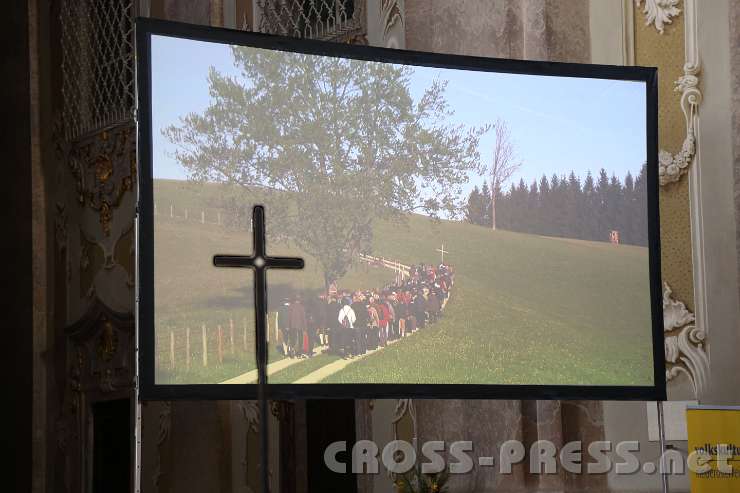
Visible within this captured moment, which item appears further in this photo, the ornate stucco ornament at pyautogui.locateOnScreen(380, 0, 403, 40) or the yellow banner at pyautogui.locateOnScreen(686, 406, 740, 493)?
the ornate stucco ornament at pyautogui.locateOnScreen(380, 0, 403, 40)

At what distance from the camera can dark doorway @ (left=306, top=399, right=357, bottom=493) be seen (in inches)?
269

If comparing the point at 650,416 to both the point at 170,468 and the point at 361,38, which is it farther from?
the point at 170,468

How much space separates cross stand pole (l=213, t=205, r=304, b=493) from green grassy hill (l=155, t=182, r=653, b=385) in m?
0.54

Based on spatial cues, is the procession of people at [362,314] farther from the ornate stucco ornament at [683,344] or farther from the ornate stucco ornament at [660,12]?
the ornate stucco ornament at [660,12]

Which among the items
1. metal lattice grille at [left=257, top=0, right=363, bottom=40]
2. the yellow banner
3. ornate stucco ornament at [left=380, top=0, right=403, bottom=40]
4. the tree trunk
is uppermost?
metal lattice grille at [left=257, top=0, right=363, bottom=40]

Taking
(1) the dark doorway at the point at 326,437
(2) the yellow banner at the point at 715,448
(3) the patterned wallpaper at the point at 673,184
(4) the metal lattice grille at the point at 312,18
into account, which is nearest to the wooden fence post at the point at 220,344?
(2) the yellow banner at the point at 715,448

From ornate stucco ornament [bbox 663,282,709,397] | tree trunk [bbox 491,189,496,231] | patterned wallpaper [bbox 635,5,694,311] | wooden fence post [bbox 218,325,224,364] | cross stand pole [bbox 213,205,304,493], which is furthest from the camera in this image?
patterned wallpaper [bbox 635,5,694,311]

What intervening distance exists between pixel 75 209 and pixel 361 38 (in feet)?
11.7

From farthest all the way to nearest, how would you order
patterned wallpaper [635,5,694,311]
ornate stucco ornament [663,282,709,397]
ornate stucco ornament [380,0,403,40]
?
1. ornate stucco ornament [380,0,403,40]
2. patterned wallpaper [635,5,694,311]
3. ornate stucco ornament [663,282,709,397]

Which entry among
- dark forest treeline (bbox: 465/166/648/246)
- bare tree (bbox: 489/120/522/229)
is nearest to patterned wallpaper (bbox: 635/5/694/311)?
dark forest treeline (bbox: 465/166/648/246)

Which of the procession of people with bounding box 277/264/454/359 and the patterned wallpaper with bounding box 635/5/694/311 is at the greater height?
the patterned wallpaper with bounding box 635/5/694/311

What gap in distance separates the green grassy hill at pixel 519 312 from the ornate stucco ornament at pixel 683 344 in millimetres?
490

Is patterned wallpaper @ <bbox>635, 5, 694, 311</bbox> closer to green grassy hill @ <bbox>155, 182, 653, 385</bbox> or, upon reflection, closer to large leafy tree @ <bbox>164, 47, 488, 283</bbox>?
green grassy hill @ <bbox>155, 182, 653, 385</bbox>

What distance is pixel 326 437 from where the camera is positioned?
7.09m
